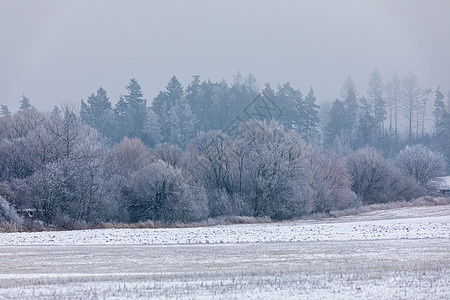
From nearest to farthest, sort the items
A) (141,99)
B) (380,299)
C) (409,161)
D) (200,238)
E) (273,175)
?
(380,299)
(200,238)
(273,175)
(409,161)
(141,99)

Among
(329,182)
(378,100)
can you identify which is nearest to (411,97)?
(378,100)

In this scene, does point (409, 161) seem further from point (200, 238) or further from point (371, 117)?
point (200, 238)

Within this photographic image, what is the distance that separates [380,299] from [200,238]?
18.8m

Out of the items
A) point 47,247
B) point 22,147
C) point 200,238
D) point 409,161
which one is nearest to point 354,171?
point 409,161

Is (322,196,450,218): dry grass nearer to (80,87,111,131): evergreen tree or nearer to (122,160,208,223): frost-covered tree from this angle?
(122,160,208,223): frost-covered tree

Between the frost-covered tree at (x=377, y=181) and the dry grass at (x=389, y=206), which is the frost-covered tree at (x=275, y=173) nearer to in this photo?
the dry grass at (x=389, y=206)

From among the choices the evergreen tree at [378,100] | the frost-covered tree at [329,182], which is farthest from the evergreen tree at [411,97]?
the frost-covered tree at [329,182]

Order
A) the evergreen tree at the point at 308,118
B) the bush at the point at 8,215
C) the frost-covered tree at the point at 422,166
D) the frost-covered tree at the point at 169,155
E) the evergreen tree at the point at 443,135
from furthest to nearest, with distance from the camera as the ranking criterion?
1. the evergreen tree at the point at 308,118
2. the evergreen tree at the point at 443,135
3. the frost-covered tree at the point at 422,166
4. the frost-covered tree at the point at 169,155
5. the bush at the point at 8,215

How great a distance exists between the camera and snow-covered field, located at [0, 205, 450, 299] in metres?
14.6

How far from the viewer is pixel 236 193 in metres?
60.1

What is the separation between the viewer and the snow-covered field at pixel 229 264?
1465 centimetres

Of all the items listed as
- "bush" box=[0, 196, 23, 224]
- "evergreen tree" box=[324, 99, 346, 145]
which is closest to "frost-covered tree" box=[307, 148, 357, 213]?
"bush" box=[0, 196, 23, 224]

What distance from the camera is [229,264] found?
68.4 feet

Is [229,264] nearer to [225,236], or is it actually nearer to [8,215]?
[225,236]
